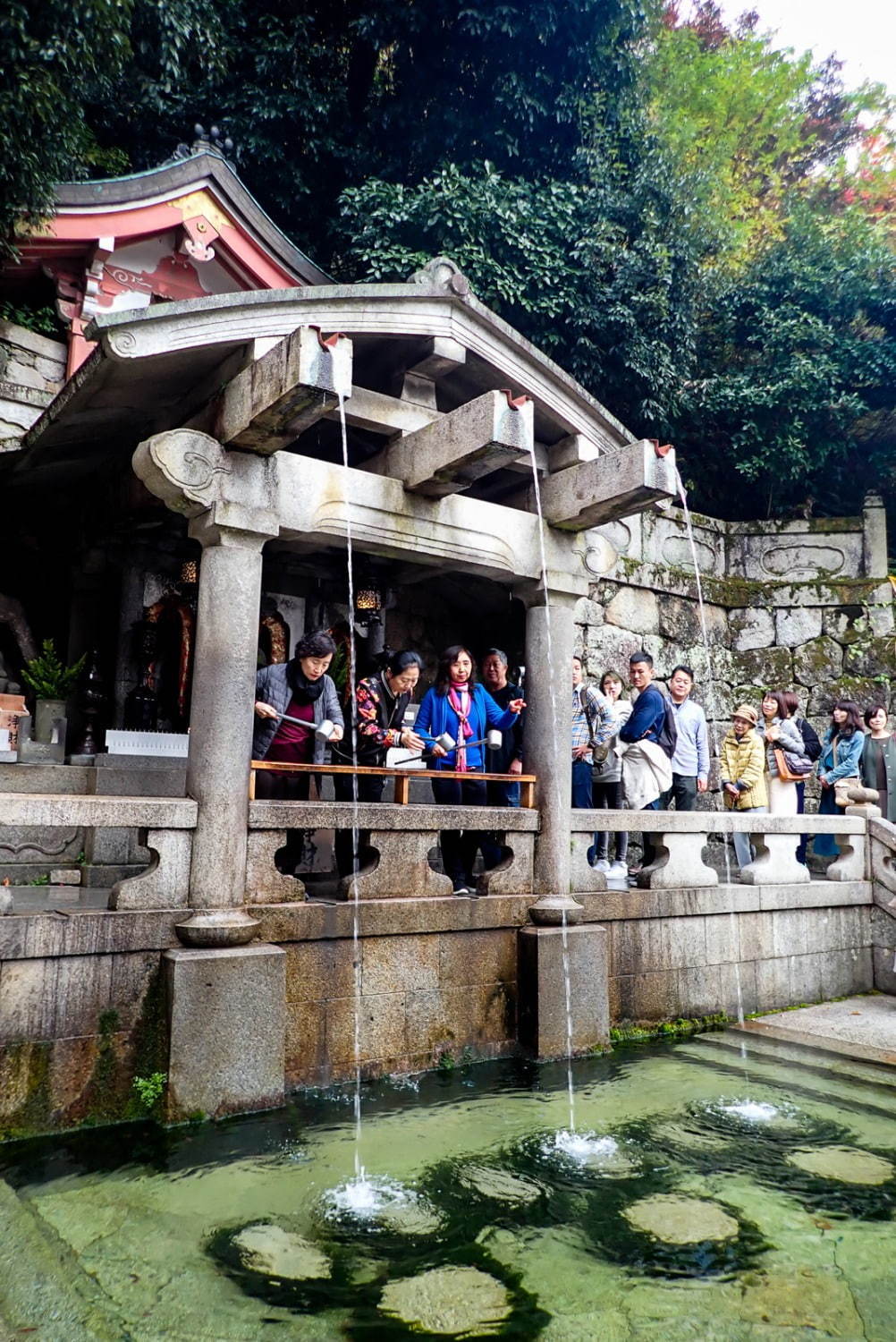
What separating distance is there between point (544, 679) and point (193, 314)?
3585mm

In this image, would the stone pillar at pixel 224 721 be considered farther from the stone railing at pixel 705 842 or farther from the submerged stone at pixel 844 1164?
the submerged stone at pixel 844 1164

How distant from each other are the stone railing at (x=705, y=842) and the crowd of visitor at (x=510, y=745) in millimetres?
297

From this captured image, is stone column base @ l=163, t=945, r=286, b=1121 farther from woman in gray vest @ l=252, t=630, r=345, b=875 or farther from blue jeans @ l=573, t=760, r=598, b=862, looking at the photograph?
blue jeans @ l=573, t=760, r=598, b=862

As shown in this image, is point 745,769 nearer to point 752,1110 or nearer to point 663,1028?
point 663,1028

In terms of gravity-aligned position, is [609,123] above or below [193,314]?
above

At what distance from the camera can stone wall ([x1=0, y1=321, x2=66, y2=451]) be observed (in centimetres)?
1112

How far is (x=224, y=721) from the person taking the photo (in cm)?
557

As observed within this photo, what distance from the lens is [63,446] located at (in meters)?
7.26

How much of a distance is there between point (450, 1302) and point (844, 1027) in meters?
5.58

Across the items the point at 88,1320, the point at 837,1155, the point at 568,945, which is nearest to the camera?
the point at 88,1320

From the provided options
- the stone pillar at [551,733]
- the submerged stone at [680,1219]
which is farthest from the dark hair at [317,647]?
the submerged stone at [680,1219]

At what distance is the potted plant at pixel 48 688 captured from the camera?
8891 millimetres

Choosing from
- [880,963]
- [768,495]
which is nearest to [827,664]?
[768,495]

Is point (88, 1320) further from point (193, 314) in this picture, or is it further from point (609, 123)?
point (609, 123)
